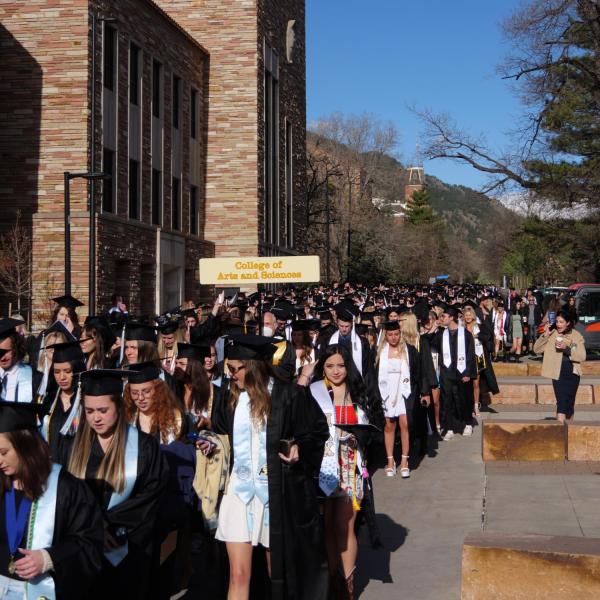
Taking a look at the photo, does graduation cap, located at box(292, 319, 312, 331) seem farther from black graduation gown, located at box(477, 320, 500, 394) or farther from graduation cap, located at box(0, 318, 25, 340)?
black graduation gown, located at box(477, 320, 500, 394)

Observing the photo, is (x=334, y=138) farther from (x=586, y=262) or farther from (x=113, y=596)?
(x=113, y=596)

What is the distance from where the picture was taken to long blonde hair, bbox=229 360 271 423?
5699mm

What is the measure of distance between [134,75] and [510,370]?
54.6ft

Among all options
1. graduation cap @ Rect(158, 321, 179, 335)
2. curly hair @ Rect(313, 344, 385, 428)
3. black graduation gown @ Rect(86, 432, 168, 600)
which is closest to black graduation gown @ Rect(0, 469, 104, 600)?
black graduation gown @ Rect(86, 432, 168, 600)

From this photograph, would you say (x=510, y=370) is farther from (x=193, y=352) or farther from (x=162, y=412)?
(x=162, y=412)

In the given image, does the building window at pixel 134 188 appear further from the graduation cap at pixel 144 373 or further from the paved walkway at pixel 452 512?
the graduation cap at pixel 144 373

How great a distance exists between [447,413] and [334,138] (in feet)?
204

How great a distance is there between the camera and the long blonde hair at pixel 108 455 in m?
4.52

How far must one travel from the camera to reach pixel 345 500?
6.49 m

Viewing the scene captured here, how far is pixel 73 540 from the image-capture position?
3.91 meters

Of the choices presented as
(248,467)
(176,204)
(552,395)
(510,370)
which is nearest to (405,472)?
(248,467)

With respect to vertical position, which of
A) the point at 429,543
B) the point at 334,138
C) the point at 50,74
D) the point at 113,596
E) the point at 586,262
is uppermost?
the point at 334,138

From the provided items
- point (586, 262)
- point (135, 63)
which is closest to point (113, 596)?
point (135, 63)

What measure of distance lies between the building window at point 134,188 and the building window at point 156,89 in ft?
9.70
